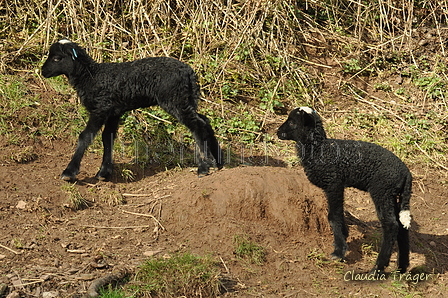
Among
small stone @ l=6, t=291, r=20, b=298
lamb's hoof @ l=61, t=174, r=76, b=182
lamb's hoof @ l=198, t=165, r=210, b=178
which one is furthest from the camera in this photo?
lamb's hoof @ l=198, t=165, r=210, b=178

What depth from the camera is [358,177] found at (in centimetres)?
593

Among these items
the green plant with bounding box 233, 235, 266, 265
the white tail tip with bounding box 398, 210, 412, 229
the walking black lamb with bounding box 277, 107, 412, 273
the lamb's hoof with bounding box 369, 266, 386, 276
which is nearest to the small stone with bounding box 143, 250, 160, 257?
the green plant with bounding box 233, 235, 266, 265

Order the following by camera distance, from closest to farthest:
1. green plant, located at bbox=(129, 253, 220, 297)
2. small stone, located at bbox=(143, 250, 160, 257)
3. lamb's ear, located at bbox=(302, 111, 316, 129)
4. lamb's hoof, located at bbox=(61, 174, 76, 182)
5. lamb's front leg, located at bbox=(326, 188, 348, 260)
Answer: green plant, located at bbox=(129, 253, 220, 297) → small stone, located at bbox=(143, 250, 160, 257) → lamb's front leg, located at bbox=(326, 188, 348, 260) → lamb's ear, located at bbox=(302, 111, 316, 129) → lamb's hoof, located at bbox=(61, 174, 76, 182)

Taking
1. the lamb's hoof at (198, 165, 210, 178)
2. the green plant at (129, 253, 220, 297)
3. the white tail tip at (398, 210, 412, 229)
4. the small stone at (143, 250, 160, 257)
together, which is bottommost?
the small stone at (143, 250, 160, 257)

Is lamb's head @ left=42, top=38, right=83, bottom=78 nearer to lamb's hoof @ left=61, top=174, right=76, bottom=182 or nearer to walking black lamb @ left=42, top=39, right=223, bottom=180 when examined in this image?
walking black lamb @ left=42, top=39, right=223, bottom=180

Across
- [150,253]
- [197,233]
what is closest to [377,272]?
[197,233]

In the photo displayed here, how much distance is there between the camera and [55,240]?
592 centimetres

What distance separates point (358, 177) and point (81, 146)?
355 cm

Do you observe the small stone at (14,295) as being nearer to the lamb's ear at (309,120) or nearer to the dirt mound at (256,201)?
the dirt mound at (256,201)

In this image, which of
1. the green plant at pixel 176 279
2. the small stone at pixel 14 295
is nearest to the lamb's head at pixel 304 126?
the green plant at pixel 176 279

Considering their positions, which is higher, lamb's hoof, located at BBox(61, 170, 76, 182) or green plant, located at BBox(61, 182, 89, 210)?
lamb's hoof, located at BBox(61, 170, 76, 182)

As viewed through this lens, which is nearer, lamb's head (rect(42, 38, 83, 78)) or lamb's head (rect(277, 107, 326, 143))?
lamb's head (rect(277, 107, 326, 143))

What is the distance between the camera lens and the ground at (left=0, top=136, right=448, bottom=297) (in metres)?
5.46

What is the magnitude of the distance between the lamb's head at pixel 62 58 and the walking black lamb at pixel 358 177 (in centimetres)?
316
